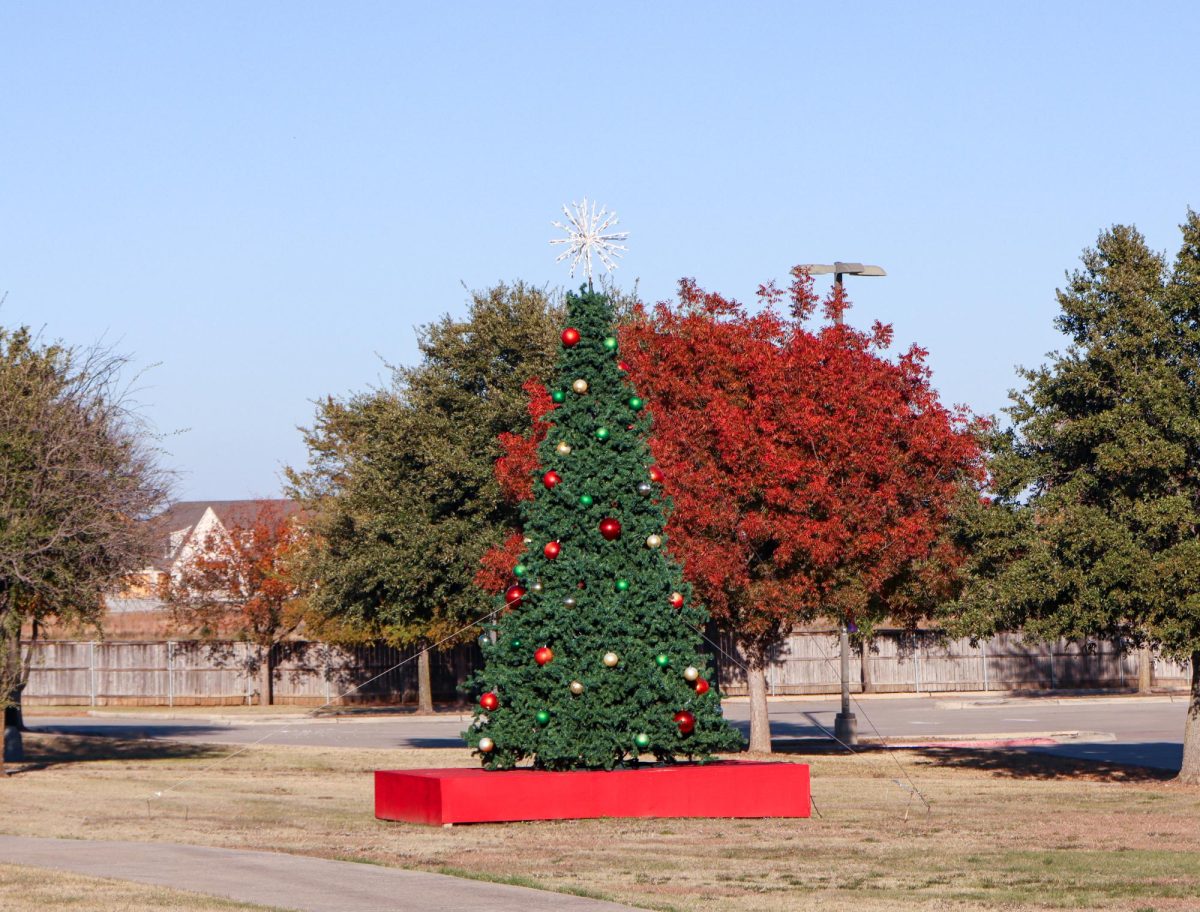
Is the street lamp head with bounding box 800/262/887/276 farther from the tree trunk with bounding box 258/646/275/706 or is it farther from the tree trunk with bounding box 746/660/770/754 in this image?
the tree trunk with bounding box 258/646/275/706

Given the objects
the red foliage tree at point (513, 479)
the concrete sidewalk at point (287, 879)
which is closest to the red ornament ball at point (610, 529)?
the concrete sidewalk at point (287, 879)

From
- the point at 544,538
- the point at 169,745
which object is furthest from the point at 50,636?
the point at 544,538

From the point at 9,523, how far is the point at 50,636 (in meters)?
39.5

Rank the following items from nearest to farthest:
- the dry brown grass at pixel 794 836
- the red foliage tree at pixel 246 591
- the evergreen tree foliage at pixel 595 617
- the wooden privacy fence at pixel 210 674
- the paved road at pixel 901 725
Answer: the dry brown grass at pixel 794 836
the evergreen tree foliage at pixel 595 617
the paved road at pixel 901 725
the wooden privacy fence at pixel 210 674
the red foliage tree at pixel 246 591

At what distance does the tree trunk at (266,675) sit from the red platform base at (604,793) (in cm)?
3677

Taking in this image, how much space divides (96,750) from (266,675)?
20813mm

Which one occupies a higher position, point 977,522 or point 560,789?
point 977,522

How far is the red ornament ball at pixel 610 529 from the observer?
17875mm

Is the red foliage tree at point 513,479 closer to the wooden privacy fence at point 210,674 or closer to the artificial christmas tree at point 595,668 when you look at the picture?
the artificial christmas tree at point 595,668

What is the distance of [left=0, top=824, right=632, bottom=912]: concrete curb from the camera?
1145 cm

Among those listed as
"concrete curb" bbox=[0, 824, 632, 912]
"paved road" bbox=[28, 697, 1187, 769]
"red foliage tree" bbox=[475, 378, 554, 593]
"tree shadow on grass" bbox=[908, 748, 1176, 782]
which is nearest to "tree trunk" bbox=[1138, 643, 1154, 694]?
"paved road" bbox=[28, 697, 1187, 769]

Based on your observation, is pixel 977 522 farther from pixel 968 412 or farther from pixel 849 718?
pixel 849 718

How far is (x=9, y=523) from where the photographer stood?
24234 millimetres

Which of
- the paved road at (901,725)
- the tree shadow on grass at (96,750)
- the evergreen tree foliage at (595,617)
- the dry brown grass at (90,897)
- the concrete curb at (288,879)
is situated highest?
the evergreen tree foliage at (595,617)
